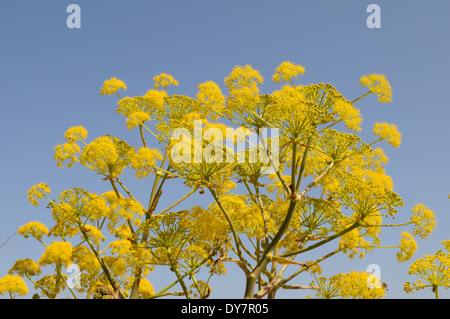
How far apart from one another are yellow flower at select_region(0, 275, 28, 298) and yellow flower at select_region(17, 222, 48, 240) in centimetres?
112

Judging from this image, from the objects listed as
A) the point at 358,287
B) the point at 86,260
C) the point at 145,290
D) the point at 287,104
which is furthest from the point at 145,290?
the point at 287,104

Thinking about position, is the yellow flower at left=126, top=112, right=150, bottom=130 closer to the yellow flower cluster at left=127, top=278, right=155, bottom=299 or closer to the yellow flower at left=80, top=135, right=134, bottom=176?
the yellow flower at left=80, top=135, right=134, bottom=176

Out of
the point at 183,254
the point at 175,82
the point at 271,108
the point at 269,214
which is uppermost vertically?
the point at 175,82

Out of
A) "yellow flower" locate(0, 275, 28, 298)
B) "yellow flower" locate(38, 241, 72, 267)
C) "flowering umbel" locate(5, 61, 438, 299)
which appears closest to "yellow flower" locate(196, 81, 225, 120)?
"flowering umbel" locate(5, 61, 438, 299)

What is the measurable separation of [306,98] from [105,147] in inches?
176

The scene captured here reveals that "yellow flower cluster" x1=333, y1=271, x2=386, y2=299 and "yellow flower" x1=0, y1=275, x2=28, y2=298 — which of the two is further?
"yellow flower" x1=0, y1=275, x2=28, y2=298

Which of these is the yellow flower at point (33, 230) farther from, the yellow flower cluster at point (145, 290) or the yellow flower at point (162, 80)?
the yellow flower at point (162, 80)

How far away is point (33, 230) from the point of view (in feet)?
36.6

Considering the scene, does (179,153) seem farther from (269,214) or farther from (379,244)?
(379,244)

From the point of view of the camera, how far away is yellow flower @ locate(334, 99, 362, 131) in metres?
7.27

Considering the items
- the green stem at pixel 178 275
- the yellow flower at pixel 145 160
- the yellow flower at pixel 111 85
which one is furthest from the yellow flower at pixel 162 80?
the green stem at pixel 178 275
